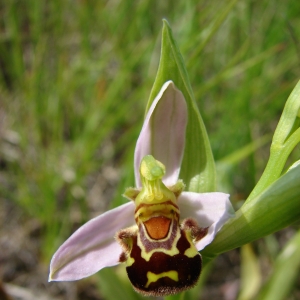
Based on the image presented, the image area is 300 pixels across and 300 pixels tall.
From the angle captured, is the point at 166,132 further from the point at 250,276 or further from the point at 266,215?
the point at 250,276

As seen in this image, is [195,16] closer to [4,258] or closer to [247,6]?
[247,6]

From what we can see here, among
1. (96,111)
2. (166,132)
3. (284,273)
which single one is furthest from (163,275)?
(96,111)

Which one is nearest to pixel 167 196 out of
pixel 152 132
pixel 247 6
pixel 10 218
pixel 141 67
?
pixel 152 132

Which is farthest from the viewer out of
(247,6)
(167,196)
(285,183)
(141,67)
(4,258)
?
(141,67)

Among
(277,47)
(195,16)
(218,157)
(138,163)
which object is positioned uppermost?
(195,16)

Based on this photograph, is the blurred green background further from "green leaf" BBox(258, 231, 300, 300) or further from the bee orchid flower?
the bee orchid flower

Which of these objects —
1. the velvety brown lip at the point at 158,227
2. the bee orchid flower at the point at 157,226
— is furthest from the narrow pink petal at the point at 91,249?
the velvety brown lip at the point at 158,227

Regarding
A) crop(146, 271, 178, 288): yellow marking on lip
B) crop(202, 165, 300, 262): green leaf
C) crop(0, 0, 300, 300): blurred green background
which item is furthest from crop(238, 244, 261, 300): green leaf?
crop(146, 271, 178, 288): yellow marking on lip
